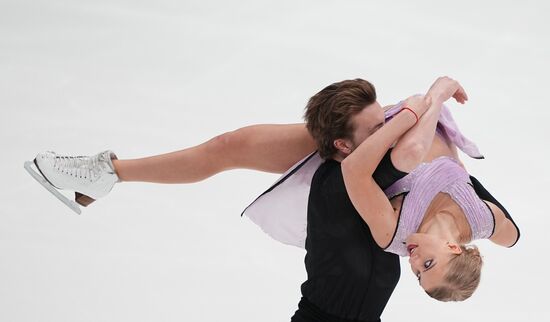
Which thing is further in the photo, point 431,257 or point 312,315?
point 312,315

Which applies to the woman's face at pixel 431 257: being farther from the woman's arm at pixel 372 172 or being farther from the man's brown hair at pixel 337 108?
the man's brown hair at pixel 337 108

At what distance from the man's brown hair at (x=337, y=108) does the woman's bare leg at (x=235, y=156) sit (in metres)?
0.23

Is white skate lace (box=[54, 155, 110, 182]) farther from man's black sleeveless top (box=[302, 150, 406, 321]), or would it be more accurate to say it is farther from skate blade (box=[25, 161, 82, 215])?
man's black sleeveless top (box=[302, 150, 406, 321])

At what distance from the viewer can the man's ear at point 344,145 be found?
327 cm

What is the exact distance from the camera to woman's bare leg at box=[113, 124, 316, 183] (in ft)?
11.7

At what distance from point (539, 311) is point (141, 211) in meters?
2.18

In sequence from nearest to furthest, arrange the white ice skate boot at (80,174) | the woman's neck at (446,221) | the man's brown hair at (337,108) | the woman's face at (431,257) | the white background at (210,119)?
the woman's face at (431,257), the woman's neck at (446,221), the man's brown hair at (337,108), the white ice skate boot at (80,174), the white background at (210,119)

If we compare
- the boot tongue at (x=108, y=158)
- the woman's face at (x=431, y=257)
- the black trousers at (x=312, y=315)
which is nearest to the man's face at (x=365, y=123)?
the woman's face at (x=431, y=257)

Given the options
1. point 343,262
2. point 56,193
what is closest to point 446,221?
point 343,262

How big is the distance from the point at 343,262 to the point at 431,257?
1.34ft

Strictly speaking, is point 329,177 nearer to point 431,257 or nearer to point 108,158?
point 431,257

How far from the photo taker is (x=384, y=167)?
3.08 m

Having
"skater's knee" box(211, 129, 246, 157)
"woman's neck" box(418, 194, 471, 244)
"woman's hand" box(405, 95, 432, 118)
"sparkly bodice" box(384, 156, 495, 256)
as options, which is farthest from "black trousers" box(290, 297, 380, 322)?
"woman's hand" box(405, 95, 432, 118)

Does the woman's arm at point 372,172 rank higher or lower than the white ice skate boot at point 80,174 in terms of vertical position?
lower
